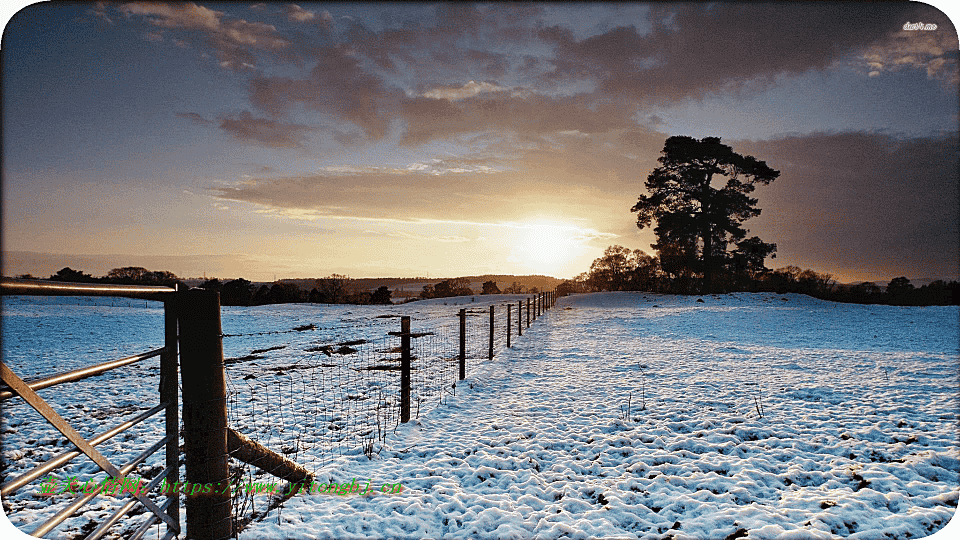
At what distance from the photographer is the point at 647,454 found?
546 cm

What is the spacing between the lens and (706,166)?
4019 centimetres

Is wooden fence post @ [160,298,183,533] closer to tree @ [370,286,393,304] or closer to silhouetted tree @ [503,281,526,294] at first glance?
tree @ [370,286,393,304]

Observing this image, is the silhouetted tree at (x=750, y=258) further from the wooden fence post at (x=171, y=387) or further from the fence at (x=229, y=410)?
the wooden fence post at (x=171, y=387)

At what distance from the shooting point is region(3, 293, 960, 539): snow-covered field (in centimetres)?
396

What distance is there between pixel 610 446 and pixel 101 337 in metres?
20.4

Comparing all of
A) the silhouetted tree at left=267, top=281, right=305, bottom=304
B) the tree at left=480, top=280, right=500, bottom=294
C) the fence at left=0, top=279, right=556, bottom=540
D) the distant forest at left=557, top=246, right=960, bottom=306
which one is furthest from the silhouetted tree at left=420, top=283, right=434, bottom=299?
the fence at left=0, top=279, right=556, bottom=540

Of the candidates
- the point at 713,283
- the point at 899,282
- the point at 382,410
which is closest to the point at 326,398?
the point at 382,410

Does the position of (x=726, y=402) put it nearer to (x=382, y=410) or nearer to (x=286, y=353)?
(x=382, y=410)

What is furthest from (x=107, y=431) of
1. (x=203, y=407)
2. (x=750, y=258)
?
(x=750, y=258)

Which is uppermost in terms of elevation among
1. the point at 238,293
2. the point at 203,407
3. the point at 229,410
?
the point at 203,407

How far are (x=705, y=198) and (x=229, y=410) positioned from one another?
1623 inches

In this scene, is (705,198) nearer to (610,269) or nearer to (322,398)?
(610,269)

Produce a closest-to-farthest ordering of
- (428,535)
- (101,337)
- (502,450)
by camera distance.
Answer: (428,535) < (502,450) < (101,337)

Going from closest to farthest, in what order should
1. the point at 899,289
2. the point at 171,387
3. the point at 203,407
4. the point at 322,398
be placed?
the point at 171,387, the point at 203,407, the point at 322,398, the point at 899,289
